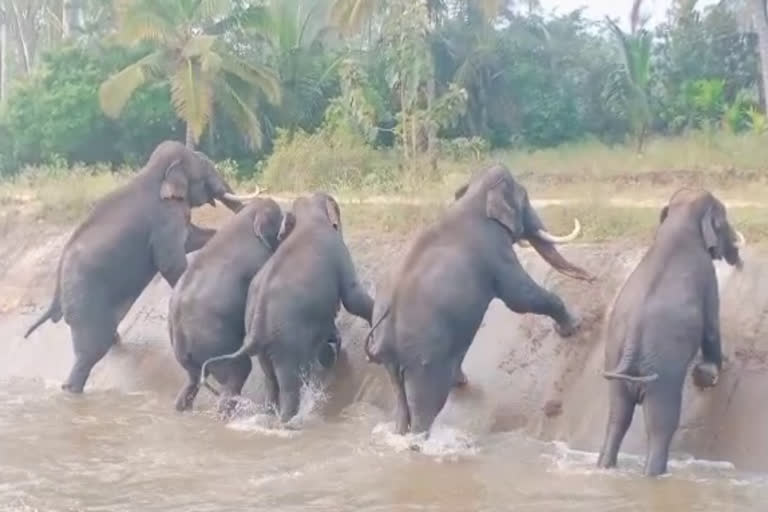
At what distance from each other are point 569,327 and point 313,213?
2.50 m

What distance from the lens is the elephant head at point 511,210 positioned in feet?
39.6

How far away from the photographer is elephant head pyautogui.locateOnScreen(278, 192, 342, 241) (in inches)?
509

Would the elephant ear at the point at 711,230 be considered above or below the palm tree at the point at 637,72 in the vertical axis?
above

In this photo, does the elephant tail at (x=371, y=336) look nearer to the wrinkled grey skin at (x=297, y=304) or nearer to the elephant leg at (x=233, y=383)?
the wrinkled grey skin at (x=297, y=304)

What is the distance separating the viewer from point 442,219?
12.1 metres

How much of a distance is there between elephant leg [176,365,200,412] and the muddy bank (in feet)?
1.04

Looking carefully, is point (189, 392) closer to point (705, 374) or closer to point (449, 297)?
point (449, 297)

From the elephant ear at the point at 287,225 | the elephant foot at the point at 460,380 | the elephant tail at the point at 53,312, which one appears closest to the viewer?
the elephant foot at the point at 460,380

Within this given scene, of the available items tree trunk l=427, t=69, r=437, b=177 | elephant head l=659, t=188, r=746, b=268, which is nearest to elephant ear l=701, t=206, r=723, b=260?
elephant head l=659, t=188, r=746, b=268

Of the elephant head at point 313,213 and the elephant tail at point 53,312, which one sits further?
the elephant tail at point 53,312

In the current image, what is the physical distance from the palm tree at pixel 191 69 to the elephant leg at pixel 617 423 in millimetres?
22826

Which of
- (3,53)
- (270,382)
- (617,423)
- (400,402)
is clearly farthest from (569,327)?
(3,53)

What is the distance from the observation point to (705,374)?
1059cm

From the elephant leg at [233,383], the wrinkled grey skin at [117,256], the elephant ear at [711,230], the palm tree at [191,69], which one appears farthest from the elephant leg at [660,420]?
the palm tree at [191,69]
